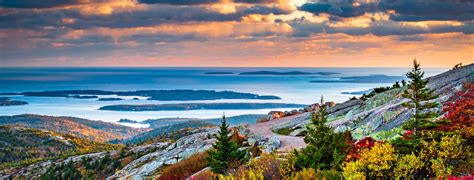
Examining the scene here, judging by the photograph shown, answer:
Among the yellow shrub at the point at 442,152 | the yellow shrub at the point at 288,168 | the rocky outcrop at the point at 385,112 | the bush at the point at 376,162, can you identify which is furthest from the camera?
the rocky outcrop at the point at 385,112

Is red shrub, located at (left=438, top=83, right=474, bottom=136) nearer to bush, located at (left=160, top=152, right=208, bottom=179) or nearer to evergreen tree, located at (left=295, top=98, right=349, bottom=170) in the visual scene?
evergreen tree, located at (left=295, top=98, right=349, bottom=170)

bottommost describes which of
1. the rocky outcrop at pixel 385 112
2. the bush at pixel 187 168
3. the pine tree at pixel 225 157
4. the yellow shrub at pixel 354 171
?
the bush at pixel 187 168

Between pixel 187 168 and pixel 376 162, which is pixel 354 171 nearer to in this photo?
pixel 376 162

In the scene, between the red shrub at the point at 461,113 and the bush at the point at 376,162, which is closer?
the bush at the point at 376,162

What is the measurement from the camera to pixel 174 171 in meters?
35.2

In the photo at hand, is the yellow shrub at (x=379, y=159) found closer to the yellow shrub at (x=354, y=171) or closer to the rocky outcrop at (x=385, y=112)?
the yellow shrub at (x=354, y=171)

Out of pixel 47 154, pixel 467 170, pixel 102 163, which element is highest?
pixel 467 170

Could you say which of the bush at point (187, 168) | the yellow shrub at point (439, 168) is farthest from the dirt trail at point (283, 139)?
the yellow shrub at point (439, 168)

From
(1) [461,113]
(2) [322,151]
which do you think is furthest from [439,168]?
(1) [461,113]

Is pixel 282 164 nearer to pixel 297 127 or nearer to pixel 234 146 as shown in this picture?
pixel 234 146

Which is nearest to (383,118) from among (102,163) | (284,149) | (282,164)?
(284,149)

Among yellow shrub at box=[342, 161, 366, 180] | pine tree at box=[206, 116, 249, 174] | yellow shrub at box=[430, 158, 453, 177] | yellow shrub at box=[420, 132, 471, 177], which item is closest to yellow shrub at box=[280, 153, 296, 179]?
yellow shrub at box=[342, 161, 366, 180]

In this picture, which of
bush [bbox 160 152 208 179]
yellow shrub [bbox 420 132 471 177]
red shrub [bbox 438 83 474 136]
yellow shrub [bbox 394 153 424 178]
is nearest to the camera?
yellow shrub [bbox 394 153 424 178]

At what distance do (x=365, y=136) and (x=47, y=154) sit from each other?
17260 cm
